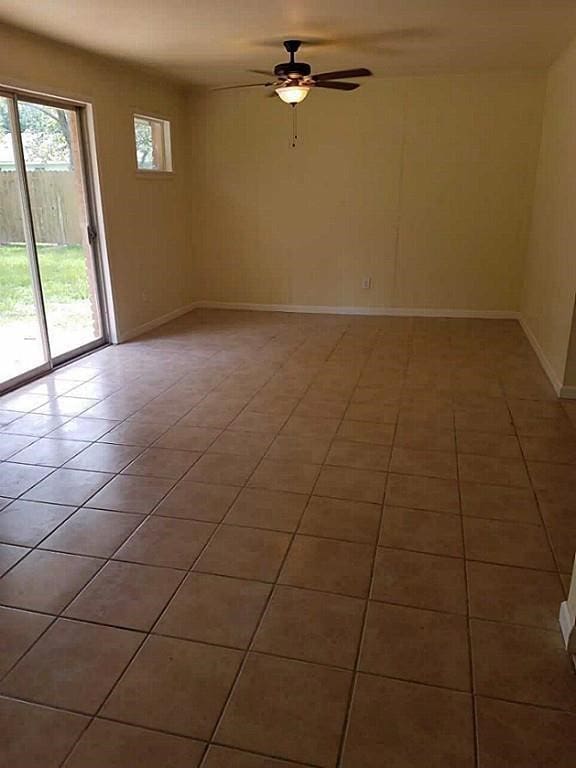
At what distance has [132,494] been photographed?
274cm

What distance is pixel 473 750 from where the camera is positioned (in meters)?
1.48

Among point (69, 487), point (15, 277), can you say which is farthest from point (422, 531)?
point (15, 277)

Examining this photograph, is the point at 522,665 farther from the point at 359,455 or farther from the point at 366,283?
the point at 366,283

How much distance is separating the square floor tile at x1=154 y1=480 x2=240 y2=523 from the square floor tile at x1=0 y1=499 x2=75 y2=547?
1.43ft

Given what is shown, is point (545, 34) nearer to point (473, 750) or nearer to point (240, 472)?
point (240, 472)

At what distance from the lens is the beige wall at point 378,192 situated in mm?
5918

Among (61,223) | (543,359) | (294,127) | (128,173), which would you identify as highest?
(294,127)

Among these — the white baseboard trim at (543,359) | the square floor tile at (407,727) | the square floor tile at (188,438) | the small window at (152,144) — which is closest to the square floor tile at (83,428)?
the square floor tile at (188,438)

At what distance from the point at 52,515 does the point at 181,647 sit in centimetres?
105

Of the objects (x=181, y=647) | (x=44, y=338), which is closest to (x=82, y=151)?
(x=44, y=338)

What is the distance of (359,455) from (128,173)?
3.81m

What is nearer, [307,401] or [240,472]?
[240,472]

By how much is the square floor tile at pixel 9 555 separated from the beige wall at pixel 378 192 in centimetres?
496

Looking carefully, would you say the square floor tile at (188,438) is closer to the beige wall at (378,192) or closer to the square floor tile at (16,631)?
the square floor tile at (16,631)
